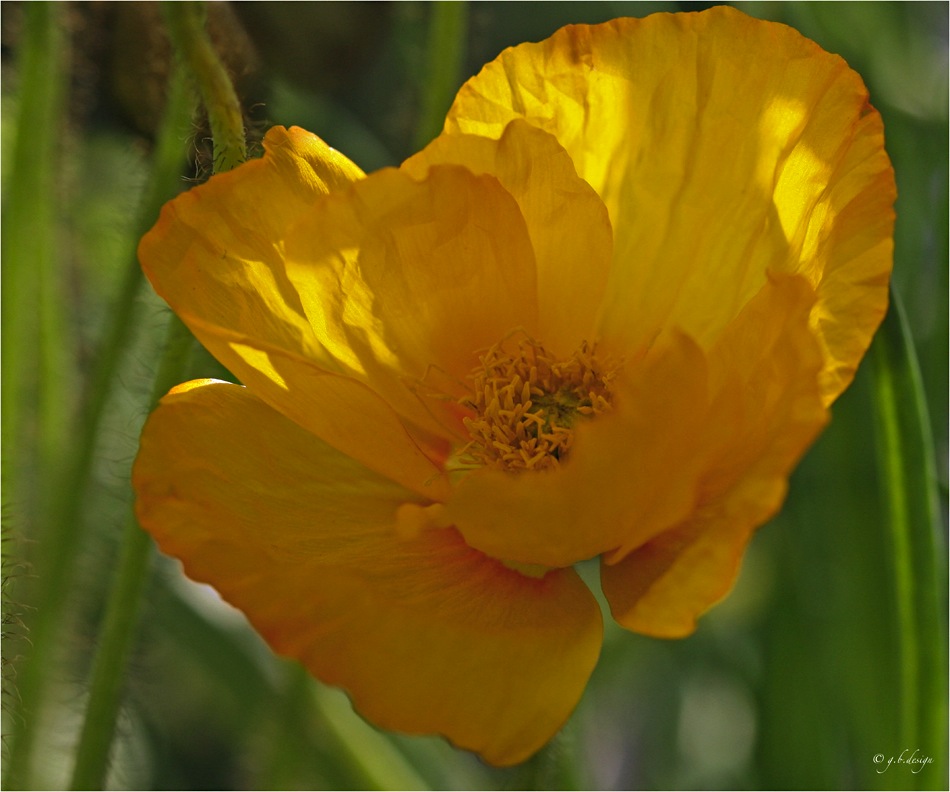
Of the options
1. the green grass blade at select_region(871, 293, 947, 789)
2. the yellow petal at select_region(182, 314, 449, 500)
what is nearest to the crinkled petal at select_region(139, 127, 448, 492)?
the yellow petal at select_region(182, 314, 449, 500)

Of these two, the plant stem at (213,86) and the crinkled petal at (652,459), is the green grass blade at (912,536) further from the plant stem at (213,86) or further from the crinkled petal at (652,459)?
the plant stem at (213,86)

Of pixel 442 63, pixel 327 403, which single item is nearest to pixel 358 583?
pixel 327 403

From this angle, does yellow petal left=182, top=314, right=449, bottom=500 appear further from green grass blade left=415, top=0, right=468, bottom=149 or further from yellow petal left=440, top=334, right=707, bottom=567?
green grass blade left=415, top=0, right=468, bottom=149

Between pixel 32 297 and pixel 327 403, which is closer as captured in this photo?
pixel 327 403

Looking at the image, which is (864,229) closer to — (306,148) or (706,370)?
(706,370)

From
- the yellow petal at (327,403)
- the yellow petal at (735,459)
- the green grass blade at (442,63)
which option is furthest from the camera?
the green grass blade at (442,63)

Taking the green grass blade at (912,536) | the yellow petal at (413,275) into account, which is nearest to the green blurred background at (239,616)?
the green grass blade at (912,536)

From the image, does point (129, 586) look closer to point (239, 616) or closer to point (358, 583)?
point (358, 583)
